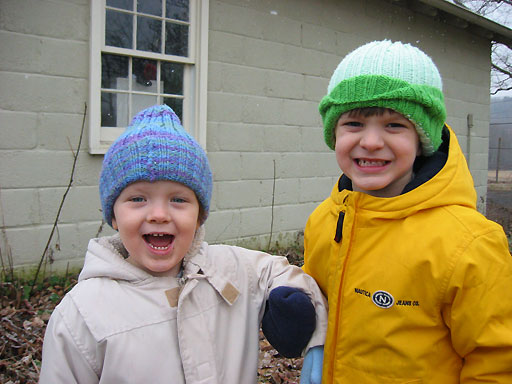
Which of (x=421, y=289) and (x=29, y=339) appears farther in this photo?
(x=29, y=339)

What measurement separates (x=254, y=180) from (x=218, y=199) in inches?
22.4

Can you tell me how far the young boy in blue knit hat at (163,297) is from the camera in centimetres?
145

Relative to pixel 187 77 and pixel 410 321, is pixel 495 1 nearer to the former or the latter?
pixel 187 77

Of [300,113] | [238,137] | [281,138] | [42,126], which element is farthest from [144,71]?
[300,113]

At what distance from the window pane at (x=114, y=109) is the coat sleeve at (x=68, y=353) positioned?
137 inches

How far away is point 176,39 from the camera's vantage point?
503 centimetres

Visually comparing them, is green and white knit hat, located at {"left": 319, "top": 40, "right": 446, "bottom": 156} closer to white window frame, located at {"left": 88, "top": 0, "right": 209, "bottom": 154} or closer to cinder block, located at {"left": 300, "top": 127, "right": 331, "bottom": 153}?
white window frame, located at {"left": 88, "top": 0, "right": 209, "bottom": 154}

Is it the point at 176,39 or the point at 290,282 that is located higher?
the point at 176,39

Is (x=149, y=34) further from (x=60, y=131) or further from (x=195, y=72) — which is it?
(x=60, y=131)

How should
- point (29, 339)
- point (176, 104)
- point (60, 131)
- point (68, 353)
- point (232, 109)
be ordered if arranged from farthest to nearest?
point (232, 109) → point (176, 104) → point (60, 131) → point (29, 339) → point (68, 353)

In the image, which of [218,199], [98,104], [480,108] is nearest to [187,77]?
[98,104]

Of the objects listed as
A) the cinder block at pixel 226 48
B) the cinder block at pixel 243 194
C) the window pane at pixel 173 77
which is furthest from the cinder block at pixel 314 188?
the window pane at pixel 173 77

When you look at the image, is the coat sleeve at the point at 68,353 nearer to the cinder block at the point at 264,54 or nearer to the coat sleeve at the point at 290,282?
the coat sleeve at the point at 290,282

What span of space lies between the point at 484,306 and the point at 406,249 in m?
0.30
